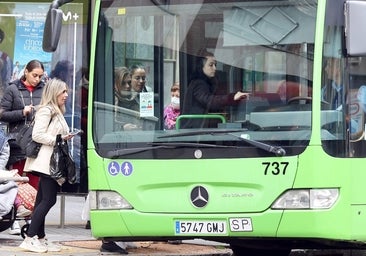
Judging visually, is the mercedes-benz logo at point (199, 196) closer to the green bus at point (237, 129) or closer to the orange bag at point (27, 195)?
the green bus at point (237, 129)

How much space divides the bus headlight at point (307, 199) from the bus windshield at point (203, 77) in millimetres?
379

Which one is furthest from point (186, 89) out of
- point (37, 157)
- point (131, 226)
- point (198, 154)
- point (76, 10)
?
point (76, 10)

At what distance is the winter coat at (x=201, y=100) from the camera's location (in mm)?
9875

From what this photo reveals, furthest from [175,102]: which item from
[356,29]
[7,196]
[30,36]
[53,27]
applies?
[30,36]

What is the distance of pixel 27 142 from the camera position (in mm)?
12281

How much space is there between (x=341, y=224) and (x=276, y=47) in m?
1.66

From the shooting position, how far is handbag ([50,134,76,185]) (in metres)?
11.5

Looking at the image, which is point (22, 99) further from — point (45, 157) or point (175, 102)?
point (175, 102)

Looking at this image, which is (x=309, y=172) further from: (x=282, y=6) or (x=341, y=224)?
(x=282, y=6)

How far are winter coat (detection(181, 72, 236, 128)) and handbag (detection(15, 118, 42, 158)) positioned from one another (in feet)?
7.85

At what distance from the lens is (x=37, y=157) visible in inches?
460

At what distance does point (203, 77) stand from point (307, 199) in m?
1.53

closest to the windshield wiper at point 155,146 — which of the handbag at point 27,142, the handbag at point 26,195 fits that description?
the handbag at point 27,142

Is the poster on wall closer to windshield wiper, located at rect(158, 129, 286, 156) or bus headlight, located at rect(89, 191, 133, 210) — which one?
bus headlight, located at rect(89, 191, 133, 210)
